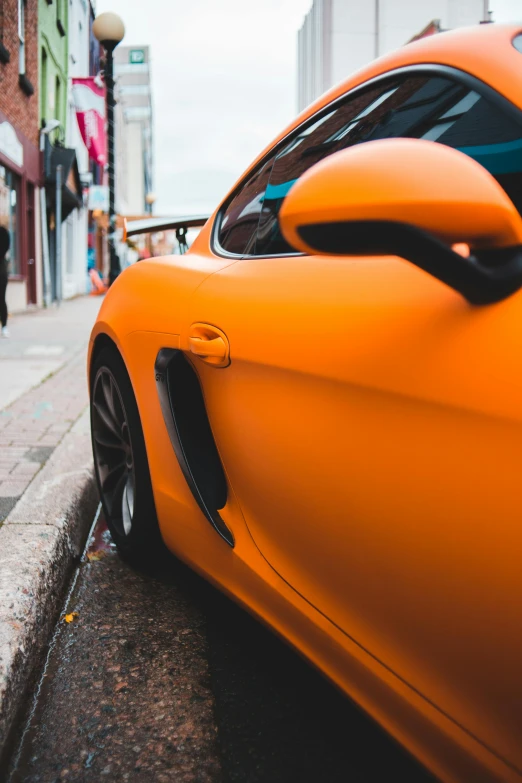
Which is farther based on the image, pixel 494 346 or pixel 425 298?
pixel 425 298

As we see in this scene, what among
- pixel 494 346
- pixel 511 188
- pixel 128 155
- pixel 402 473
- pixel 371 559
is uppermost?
pixel 128 155

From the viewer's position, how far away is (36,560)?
2277 millimetres

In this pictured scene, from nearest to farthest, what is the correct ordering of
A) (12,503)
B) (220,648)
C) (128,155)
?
(220,648), (12,503), (128,155)

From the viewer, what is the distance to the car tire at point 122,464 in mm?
2258

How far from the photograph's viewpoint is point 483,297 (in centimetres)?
103

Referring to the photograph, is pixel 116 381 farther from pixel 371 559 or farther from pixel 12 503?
pixel 371 559

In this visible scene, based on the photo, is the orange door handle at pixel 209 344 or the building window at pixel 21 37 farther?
the building window at pixel 21 37

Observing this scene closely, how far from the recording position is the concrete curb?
1764 millimetres

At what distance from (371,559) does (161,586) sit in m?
1.41

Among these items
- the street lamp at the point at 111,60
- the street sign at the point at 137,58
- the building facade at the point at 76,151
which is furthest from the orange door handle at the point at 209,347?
the building facade at the point at 76,151

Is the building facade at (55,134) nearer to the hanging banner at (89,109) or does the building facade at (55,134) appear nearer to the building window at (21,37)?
the hanging banner at (89,109)

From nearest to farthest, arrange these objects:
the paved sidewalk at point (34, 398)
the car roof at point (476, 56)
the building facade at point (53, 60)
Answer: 1. the car roof at point (476, 56)
2. the paved sidewalk at point (34, 398)
3. the building facade at point (53, 60)

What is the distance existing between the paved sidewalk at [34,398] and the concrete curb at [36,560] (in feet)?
0.44

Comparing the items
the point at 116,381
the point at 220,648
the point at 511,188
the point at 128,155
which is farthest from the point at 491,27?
the point at 128,155
